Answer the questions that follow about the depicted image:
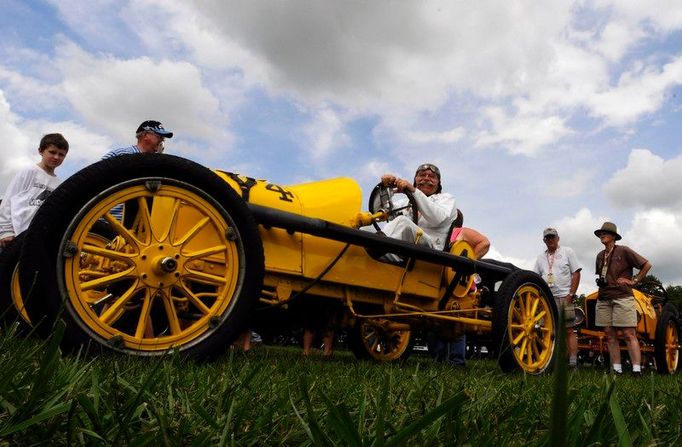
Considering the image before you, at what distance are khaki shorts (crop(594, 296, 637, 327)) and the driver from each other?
3.30 m

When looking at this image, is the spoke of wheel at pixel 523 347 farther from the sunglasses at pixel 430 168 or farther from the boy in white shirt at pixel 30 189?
the boy in white shirt at pixel 30 189

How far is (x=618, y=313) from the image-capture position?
22.9 feet

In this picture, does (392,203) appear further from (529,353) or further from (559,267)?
(559,267)

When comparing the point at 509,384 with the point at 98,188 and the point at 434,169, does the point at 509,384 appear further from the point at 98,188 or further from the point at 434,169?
the point at 434,169

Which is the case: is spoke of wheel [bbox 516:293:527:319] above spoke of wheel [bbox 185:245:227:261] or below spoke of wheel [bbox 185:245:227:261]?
above

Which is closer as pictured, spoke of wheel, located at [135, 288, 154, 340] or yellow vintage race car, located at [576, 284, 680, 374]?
spoke of wheel, located at [135, 288, 154, 340]

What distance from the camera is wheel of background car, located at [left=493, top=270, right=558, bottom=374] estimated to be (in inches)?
161

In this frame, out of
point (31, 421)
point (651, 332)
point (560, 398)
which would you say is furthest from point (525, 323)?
point (651, 332)

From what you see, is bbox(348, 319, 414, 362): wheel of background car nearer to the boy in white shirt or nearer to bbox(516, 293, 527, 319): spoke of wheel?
bbox(516, 293, 527, 319): spoke of wheel

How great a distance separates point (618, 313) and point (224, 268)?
5.83 metres

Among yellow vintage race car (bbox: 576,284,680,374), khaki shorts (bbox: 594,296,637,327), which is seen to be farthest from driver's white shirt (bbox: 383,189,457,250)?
yellow vintage race car (bbox: 576,284,680,374)

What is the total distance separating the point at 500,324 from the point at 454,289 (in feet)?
1.80

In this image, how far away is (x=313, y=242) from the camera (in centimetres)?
356

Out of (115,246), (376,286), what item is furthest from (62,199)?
(376,286)
